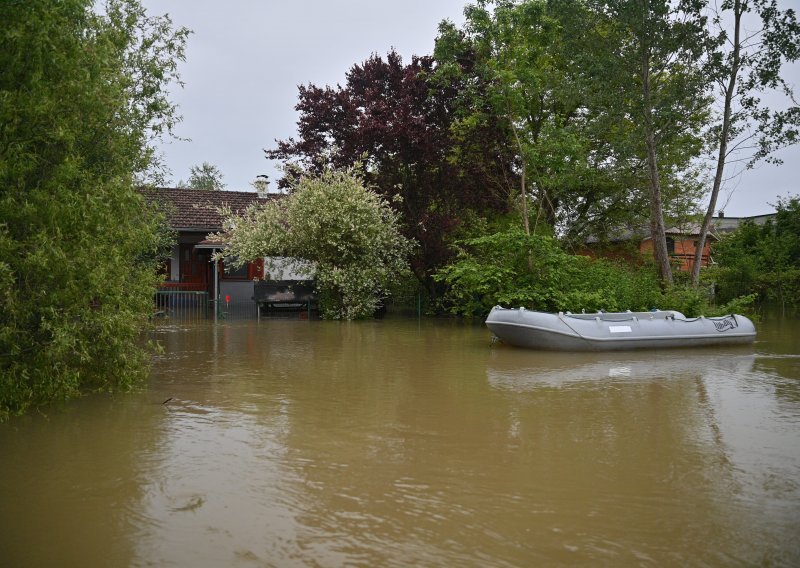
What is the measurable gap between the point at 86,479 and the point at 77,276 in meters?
2.43

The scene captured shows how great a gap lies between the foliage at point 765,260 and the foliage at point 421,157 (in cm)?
1199

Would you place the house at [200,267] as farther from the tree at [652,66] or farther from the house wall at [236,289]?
the tree at [652,66]

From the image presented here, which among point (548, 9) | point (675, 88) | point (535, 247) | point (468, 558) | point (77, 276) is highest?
point (548, 9)

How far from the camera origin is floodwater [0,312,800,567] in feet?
12.5

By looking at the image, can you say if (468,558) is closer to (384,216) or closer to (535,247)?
(535,247)

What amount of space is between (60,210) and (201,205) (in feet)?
66.8

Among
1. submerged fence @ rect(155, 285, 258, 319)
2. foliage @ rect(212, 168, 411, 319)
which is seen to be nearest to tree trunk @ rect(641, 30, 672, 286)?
foliage @ rect(212, 168, 411, 319)

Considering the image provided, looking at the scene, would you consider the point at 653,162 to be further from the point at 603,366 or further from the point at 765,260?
the point at 765,260

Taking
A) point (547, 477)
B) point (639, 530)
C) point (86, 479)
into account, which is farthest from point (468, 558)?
point (86, 479)

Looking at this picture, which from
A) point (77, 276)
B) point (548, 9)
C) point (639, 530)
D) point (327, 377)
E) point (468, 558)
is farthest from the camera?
point (548, 9)

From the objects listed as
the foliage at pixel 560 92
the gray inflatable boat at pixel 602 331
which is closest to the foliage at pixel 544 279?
the foliage at pixel 560 92

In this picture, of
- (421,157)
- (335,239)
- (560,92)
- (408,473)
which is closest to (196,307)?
(335,239)

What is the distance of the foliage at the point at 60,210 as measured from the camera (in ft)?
20.6

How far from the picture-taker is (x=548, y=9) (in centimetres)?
1925
